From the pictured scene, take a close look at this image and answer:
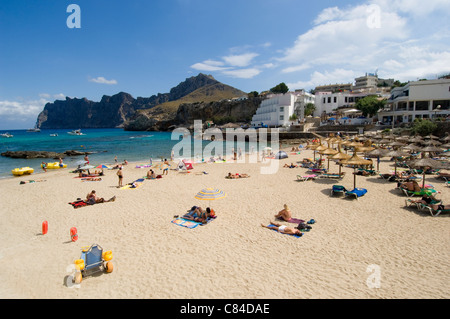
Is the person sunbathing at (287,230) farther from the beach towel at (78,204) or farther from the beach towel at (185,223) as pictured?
the beach towel at (78,204)

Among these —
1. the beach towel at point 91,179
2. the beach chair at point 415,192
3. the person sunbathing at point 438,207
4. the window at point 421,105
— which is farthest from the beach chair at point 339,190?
the window at point 421,105

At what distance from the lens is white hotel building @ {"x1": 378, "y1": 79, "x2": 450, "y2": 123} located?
38625 millimetres

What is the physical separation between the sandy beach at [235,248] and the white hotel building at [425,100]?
35.7m

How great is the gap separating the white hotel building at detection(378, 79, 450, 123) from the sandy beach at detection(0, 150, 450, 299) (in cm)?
3570

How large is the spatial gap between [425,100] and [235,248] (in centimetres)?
4802

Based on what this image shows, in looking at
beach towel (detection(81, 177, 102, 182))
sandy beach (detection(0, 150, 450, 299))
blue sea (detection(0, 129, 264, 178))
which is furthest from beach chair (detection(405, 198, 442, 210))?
blue sea (detection(0, 129, 264, 178))

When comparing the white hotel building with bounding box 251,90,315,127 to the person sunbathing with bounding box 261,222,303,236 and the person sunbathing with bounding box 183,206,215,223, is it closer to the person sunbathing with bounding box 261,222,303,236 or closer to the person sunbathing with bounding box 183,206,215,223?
the person sunbathing with bounding box 183,206,215,223

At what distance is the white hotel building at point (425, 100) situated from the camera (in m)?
38.6

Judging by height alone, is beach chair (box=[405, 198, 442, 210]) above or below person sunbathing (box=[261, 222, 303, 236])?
above

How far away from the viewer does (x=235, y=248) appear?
22.8 feet

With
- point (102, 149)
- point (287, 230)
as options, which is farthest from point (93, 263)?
point (102, 149)

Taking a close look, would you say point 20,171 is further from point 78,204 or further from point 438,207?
point 438,207
